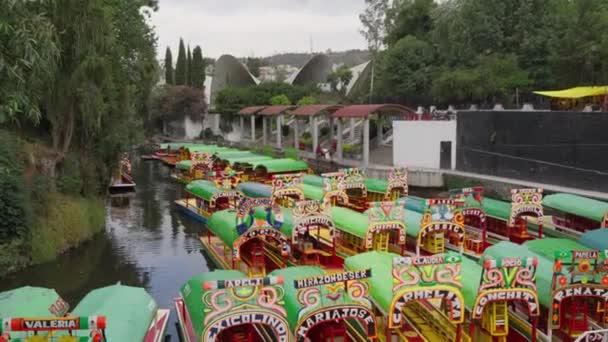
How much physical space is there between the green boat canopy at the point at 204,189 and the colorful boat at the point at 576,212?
14492mm

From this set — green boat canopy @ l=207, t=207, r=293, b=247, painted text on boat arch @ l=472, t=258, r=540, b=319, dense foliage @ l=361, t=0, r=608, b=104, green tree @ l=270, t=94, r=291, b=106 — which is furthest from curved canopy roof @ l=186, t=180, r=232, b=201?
green tree @ l=270, t=94, r=291, b=106

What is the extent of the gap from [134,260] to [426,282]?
1522cm

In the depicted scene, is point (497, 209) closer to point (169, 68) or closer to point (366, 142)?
point (366, 142)

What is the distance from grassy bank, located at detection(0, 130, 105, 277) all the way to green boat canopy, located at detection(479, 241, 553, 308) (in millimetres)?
14757

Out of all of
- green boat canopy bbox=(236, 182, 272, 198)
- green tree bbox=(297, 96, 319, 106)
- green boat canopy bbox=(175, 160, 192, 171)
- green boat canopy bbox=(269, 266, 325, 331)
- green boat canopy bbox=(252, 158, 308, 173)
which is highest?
green tree bbox=(297, 96, 319, 106)

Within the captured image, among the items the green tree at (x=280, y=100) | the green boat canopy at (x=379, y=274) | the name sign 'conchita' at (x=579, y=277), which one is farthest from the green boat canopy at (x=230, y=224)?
the green tree at (x=280, y=100)

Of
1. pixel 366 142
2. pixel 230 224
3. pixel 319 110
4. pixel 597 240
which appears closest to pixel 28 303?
pixel 230 224

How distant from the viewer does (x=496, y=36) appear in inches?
1645

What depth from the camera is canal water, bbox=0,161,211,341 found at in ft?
65.1

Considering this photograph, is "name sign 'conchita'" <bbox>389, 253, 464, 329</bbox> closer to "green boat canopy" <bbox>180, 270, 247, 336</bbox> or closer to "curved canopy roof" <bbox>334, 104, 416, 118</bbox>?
"green boat canopy" <bbox>180, 270, 247, 336</bbox>

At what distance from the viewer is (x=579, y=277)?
11.8 metres

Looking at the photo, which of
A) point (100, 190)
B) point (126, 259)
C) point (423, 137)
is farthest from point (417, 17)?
point (126, 259)

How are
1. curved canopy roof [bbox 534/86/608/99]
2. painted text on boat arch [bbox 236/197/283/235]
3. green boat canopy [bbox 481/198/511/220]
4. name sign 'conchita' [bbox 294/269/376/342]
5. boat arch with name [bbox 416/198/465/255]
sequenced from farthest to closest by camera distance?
curved canopy roof [bbox 534/86/608/99], green boat canopy [bbox 481/198/511/220], boat arch with name [bbox 416/198/465/255], painted text on boat arch [bbox 236/197/283/235], name sign 'conchita' [bbox 294/269/376/342]

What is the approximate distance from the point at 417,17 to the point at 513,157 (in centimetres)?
2618
